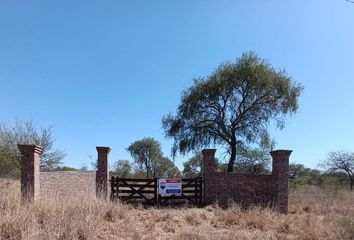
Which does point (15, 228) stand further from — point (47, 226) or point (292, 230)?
point (292, 230)

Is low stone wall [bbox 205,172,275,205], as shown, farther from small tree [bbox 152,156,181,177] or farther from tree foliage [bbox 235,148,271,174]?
small tree [bbox 152,156,181,177]

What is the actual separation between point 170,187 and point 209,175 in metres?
2.29

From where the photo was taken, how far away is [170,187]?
82.8ft

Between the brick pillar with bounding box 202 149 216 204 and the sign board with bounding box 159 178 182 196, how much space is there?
1.50 metres

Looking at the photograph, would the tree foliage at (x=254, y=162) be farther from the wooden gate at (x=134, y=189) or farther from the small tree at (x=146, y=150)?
the small tree at (x=146, y=150)

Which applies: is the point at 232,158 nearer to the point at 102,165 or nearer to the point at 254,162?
the point at 254,162

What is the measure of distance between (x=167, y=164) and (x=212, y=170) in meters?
48.1

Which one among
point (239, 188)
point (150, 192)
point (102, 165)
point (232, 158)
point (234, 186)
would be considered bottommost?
point (150, 192)

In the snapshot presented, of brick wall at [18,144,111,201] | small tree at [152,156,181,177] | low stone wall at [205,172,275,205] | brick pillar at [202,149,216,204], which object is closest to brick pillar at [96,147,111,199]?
brick wall at [18,144,111,201]

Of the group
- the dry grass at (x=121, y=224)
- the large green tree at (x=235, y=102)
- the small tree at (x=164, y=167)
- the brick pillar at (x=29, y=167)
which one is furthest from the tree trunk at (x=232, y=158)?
the small tree at (x=164, y=167)

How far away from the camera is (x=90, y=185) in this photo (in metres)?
25.1

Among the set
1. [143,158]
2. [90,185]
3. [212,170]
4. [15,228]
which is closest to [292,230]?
[15,228]

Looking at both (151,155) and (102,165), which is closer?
(102,165)

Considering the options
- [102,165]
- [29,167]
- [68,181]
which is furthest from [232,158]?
[29,167]
